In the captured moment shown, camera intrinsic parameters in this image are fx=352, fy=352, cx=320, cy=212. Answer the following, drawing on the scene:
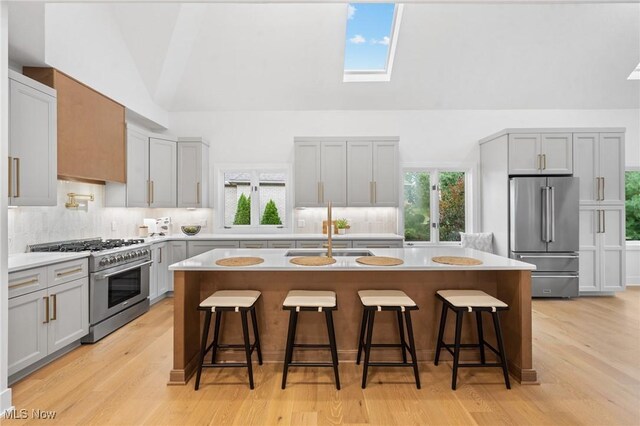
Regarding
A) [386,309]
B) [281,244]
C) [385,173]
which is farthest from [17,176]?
[385,173]

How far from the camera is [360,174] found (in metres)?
5.53

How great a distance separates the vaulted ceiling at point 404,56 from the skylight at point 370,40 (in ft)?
→ 0.58

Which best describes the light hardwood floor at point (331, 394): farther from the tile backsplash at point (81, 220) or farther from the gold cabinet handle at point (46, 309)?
the tile backsplash at point (81, 220)

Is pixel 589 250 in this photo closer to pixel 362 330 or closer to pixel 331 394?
pixel 362 330

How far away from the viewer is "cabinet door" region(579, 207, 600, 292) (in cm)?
519

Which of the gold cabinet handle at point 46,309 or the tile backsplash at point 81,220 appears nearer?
the gold cabinet handle at point 46,309

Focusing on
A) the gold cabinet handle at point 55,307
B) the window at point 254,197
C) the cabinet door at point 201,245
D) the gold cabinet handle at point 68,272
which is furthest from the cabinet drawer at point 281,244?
the gold cabinet handle at point 55,307

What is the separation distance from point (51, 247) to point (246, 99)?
3.48 metres

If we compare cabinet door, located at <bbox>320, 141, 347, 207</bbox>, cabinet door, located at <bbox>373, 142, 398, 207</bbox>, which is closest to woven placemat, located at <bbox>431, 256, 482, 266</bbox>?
cabinet door, located at <bbox>373, 142, 398, 207</bbox>

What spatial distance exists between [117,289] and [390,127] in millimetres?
4610

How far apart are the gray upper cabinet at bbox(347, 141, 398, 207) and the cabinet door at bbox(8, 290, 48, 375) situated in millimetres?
3949

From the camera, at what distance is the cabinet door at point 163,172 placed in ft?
17.2

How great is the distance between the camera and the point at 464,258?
293cm

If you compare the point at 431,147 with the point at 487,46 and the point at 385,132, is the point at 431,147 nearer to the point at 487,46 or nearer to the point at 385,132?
the point at 385,132
